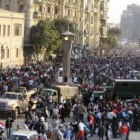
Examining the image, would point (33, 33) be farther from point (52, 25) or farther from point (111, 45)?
point (111, 45)

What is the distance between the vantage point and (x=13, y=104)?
28.0 metres

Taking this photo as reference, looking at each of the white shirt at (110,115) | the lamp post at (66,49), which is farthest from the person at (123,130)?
the lamp post at (66,49)

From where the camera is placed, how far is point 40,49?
64312 millimetres

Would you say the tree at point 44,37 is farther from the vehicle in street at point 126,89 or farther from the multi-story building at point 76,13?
the vehicle in street at point 126,89

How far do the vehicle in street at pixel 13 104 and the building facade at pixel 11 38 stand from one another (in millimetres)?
23730

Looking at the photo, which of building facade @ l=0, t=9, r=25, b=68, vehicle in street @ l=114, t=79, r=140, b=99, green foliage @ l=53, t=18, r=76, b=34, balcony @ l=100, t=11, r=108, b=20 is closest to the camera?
vehicle in street @ l=114, t=79, r=140, b=99

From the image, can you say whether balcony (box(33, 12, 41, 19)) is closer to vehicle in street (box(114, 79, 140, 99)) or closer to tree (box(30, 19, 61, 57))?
tree (box(30, 19, 61, 57))

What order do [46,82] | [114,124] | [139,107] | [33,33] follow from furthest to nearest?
[33,33]
[46,82]
[139,107]
[114,124]

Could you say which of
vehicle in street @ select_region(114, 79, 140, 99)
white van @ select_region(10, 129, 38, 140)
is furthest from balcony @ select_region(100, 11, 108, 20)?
white van @ select_region(10, 129, 38, 140)

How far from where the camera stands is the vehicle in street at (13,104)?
27.7 meters

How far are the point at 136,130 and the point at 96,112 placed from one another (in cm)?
243

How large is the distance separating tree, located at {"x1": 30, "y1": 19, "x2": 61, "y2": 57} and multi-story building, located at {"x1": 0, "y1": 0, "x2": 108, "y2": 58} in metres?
1.25

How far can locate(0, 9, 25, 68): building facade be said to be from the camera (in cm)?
5438

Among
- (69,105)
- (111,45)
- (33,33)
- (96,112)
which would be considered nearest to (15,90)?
(69,105)
